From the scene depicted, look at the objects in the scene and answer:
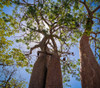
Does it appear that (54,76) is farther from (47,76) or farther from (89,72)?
(89,72)

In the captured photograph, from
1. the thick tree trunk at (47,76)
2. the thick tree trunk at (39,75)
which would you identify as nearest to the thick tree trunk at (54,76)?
the thick tree trunk at (47,76)

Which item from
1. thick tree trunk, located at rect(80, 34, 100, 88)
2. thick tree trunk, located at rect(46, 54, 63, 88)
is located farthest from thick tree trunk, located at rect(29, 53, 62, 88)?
thick tree trunk, located at rect(80, 34, 100, 88)

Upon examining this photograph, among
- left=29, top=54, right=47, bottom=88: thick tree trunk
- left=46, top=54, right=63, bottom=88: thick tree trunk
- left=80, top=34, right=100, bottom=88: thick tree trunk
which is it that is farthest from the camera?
left=29, top=54, right=47, bottom=88: thick tree trunk

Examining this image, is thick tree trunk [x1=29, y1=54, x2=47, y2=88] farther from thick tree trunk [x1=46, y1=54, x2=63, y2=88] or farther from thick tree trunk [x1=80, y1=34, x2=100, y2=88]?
thick tree trunk [x1=80, y1=34, x2=100, y2=88]

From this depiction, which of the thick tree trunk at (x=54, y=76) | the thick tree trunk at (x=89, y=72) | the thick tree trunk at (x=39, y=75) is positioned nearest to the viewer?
the thick tree trunk at (x=89, y=72)

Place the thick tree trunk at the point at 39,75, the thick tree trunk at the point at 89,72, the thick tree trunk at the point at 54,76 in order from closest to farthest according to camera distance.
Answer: the thick tree trunk at the point at 89,72
the thick tree trunk at the point at 54,76
the thick tree trunk at the point at 39,75

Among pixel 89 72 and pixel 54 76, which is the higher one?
pixel 89 72

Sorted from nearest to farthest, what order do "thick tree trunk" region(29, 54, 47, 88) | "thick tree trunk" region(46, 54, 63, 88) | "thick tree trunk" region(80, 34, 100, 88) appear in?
"thick tree trunk" region(80, 34, 100, 88) < "thick tree trunk" region(46, 54, 63, 88) < "thick tree trunk" region(29, 54, 47, 88)

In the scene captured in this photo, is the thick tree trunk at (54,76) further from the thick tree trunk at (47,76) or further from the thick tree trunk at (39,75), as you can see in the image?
the thick tree trunk at (39,75)

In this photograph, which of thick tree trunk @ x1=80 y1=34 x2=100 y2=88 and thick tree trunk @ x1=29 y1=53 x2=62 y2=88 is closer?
thick tree trunk @ x1=80 y1=34 x2=100 y2=88

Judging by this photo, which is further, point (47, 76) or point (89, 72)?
point (47, 76)

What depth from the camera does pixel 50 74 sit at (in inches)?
126

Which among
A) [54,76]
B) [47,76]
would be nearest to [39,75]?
[47,76]

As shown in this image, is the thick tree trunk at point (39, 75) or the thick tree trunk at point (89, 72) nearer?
the thick tree trunk at point (89, 72)
